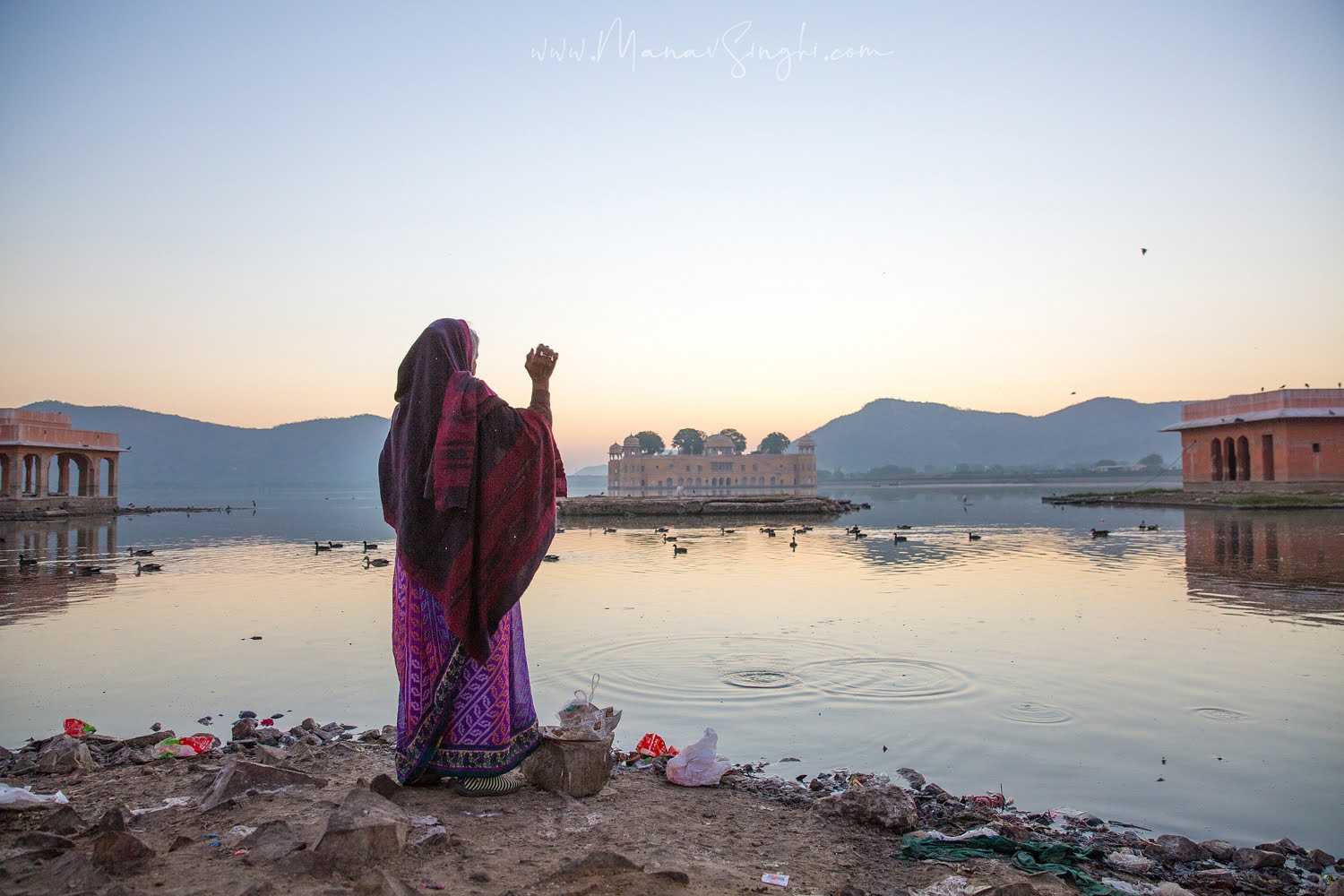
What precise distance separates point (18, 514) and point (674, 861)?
3731cm

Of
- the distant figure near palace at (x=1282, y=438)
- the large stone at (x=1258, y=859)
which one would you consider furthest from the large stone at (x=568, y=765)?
the distant figure near palace at (x=1282, y=438)

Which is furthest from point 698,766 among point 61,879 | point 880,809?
point 61,879

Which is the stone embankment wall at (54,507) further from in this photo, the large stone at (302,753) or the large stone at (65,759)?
the large stone at (302,753)

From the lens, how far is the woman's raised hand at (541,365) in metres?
3.65

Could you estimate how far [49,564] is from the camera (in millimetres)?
16062

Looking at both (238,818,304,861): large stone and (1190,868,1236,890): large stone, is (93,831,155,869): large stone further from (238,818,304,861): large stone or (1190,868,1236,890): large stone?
(1190,868,1236,890): large stone

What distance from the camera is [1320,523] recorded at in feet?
73.7

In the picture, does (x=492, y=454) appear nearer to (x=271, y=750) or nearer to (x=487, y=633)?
(x=487, y=633)

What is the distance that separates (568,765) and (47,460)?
40432 mm

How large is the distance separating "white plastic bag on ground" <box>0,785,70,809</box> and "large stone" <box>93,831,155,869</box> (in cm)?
82

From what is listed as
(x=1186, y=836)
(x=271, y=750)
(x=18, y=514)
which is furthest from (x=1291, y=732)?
(x=18, y=514)

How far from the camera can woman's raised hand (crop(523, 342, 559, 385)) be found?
365 centimetres

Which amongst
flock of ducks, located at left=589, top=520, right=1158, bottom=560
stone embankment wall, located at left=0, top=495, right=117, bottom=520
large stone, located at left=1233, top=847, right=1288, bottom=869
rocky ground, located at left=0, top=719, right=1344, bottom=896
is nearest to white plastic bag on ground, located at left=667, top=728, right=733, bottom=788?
rocky ground, located at left=0, top=719, right=1344, bottom=896

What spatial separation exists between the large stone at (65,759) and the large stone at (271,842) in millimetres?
1654
